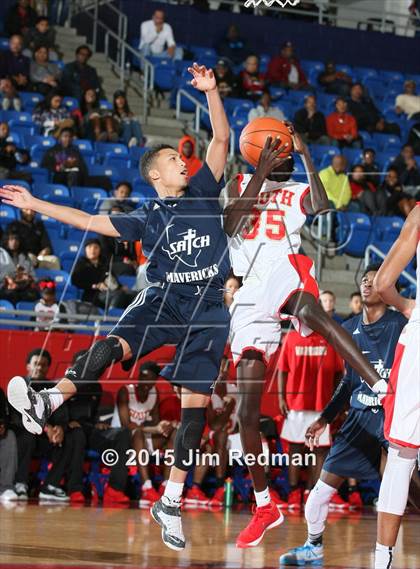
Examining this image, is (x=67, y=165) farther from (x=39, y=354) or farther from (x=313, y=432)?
(x=313, y=432)

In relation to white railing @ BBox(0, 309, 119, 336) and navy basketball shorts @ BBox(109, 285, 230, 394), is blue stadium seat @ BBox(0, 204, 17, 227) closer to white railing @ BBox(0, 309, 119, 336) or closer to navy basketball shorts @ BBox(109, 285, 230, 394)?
white railing @ BBox(0, 309, 119, 336)

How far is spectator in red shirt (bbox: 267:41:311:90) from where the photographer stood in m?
18.5

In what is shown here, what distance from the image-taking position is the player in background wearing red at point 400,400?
5.15m

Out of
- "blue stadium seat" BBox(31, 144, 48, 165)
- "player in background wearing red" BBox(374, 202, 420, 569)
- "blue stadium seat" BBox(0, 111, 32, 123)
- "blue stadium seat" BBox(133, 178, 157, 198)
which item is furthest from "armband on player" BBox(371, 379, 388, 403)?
"blue stadium seat" BBox(0, 111, 32, 123)

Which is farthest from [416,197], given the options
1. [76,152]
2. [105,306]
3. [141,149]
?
[105,306]

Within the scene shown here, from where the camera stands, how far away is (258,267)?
22.4ft

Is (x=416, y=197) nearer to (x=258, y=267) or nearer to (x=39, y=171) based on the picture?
(x=39, y=171)

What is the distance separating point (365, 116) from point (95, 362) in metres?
12.8

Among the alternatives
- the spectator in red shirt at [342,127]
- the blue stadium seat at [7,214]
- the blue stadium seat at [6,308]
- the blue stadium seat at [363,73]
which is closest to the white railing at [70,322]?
the blue stadium seat at [6,308]

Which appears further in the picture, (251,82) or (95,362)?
(251,82)

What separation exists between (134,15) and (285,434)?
1020 cm

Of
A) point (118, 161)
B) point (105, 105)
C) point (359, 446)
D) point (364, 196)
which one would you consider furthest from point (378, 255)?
point (359, 446)

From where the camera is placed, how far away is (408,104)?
18.8 meters

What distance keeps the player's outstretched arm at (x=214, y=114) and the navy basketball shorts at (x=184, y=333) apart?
2.71ft
